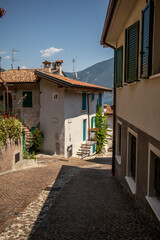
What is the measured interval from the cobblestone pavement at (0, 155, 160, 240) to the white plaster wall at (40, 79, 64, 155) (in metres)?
8.06

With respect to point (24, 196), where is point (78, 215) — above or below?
above

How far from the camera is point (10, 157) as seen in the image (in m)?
10.8

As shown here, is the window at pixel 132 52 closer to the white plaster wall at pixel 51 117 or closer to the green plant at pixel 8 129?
the green plant at pixel 8 129

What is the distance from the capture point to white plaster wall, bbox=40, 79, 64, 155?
1680cm

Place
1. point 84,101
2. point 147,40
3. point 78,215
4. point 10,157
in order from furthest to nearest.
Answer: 1. point 84,101
2. point 10,157
3. point 78,215
4. point 147,40

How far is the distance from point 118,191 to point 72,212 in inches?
85.6

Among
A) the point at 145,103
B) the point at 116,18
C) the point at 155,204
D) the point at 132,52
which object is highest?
the point at 116,18

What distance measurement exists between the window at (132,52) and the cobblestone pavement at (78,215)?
3.18m

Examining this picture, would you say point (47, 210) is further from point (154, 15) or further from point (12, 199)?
point (154, 15)

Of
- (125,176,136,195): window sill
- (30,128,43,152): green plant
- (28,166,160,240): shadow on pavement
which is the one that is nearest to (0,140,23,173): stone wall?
(28,166,160,240): shadow on pavement

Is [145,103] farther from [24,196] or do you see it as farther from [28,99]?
[28,99]

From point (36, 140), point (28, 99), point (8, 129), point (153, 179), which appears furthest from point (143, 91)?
point (28, 99)

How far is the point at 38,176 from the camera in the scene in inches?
415

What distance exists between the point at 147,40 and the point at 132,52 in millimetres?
1623
